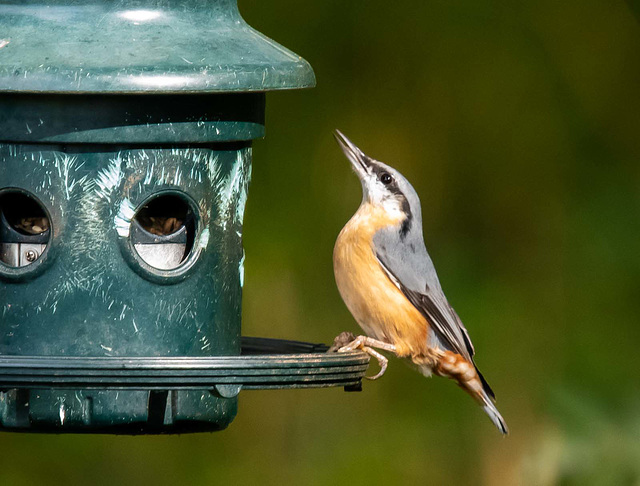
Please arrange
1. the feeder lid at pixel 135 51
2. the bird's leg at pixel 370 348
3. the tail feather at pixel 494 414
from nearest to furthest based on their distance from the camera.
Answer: the feeder lid at pixel 135 51, the bird's leg at pixel 370 348, the tail feather at pixel 494 414

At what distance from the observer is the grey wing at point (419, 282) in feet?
19.1

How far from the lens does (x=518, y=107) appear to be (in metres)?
7.86

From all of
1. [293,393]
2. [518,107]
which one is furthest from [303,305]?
[518,107]

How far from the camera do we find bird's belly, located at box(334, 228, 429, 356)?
5.81 metres

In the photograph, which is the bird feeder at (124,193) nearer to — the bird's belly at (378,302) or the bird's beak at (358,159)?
the bird's belly at (378,302)

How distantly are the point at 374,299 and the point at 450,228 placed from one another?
1961mm

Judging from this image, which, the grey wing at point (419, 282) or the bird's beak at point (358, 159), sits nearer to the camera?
the grey wing at point (419, 282)

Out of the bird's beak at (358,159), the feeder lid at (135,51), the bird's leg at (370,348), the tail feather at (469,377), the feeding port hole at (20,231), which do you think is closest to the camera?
the feeder lid at (135,51)

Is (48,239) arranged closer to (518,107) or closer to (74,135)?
(74,135)

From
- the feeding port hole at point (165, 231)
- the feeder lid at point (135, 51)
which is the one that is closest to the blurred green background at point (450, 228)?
the feeding port hole at point (165, 231)

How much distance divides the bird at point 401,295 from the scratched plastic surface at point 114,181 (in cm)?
128

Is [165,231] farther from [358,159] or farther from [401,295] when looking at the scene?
[358,159]

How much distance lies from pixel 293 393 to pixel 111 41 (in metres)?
3.81

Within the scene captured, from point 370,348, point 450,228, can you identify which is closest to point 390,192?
point 370,348
